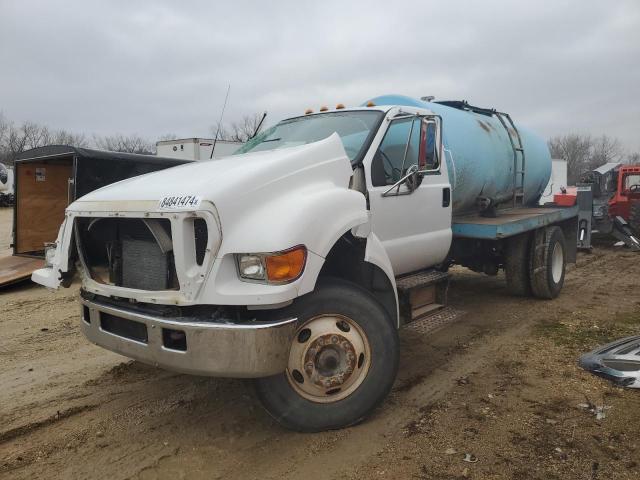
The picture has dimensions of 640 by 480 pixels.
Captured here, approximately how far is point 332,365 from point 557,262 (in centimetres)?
541

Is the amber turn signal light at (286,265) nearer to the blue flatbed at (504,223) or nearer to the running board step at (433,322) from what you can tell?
the running board step at (433,322)

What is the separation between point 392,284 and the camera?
12.4 ft

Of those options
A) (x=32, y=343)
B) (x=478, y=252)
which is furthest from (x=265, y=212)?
(x=478, y=252)

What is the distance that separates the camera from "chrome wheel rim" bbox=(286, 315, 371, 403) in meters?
3.18

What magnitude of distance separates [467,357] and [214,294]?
300cm

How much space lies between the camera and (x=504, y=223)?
18.9 ft

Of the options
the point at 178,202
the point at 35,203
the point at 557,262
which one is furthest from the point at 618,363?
the point at 35,203

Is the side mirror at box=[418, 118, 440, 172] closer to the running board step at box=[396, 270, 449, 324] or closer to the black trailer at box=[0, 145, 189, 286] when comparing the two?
the running board step at box=[396, 270, 449, 324]

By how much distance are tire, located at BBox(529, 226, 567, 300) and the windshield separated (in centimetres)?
367

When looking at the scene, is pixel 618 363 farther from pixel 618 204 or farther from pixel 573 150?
pixel 573 150

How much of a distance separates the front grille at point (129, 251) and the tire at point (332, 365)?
2.78ft

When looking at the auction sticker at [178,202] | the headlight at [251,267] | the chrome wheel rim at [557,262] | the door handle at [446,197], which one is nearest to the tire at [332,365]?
the headlight at [251,267]

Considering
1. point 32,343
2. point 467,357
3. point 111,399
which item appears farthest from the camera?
point 32,343

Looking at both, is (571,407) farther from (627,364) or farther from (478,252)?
(478,252)
